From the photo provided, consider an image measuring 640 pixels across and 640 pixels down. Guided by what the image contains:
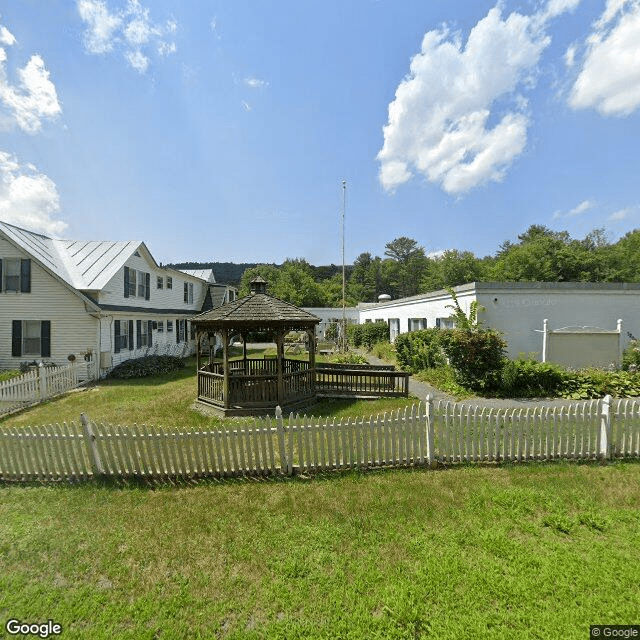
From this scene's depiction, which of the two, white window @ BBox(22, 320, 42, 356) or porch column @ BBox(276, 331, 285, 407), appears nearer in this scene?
porch column @ BBox(276, 331, 285, 407)

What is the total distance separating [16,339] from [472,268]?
5017cm

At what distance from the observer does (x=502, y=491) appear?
521 cm

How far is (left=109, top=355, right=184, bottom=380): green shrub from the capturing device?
52.3ft

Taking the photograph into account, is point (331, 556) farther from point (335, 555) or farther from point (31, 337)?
point (31, 337)

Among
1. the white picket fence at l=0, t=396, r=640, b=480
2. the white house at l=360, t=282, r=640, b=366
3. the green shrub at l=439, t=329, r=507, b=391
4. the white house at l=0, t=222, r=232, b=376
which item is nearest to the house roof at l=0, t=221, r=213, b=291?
the white house at l=0, t=222, r=232, b=376

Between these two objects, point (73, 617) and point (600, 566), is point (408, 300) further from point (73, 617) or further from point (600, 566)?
point (73, 617)

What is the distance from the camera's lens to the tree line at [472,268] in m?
33.1

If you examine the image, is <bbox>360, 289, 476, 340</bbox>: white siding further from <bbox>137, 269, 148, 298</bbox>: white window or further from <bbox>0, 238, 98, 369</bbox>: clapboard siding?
<bbox>0, 238, 98, 369</bbox>: clapboard siding

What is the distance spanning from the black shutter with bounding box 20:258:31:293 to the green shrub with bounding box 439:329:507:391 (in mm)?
18908

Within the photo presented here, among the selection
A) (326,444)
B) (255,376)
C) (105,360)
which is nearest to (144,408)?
(255,376)

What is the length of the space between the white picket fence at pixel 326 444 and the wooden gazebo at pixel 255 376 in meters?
3.88

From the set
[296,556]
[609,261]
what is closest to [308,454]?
[296,556]

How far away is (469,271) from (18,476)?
5062 centimetres

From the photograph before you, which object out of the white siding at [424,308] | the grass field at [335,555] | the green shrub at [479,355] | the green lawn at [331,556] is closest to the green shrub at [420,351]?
the white siding at [424,308]
